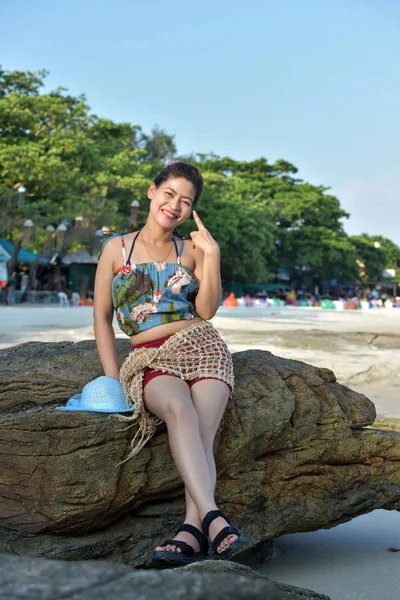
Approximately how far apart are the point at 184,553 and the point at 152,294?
3.88 feet

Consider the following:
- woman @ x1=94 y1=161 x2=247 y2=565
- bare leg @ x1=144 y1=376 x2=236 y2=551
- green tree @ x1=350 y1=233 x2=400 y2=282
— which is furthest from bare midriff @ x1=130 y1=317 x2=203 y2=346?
green tree @ x1=350 y1=233 x2=400 y2=282

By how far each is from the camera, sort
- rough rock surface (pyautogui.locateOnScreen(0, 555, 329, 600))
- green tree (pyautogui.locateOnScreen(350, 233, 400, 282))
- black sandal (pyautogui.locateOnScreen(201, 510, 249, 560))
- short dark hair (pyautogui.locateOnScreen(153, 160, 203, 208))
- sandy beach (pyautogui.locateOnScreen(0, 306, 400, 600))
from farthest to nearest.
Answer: green tree (pyautogui.locateOnScreen(350, 233, 400, 282))
short dark hair (pyautogui.locateOnScreen(153, 160, 203, 208))
sandy beach (pyautogui.locateOnScreen(0, 306, 400, 600))
black sandal (pyautogui.locateOnScreen(201, 510, 249, 560))
rough rock surface (pyautogui.locateOnScreen(0, 555, 329, 600))

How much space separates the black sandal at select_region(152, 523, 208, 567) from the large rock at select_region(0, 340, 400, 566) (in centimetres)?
42

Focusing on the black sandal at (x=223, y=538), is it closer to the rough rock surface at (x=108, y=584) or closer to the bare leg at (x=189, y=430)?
the bare leg at (x=189, y=430)

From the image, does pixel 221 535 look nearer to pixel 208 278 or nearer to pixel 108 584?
pixel 208 278

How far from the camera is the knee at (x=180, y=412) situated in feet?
9.39

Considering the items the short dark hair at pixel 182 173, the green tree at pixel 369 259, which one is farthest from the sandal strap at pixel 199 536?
the green tree at pixel 369 259

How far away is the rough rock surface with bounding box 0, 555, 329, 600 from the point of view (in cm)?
94

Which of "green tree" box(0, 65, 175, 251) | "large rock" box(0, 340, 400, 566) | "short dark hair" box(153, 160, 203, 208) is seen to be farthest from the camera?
"green tree" box(0, 65, 175, 251)

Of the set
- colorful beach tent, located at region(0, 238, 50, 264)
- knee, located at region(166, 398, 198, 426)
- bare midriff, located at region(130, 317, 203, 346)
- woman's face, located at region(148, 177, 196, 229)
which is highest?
colorful beach tent, located at region(0, 238, 50, 264)

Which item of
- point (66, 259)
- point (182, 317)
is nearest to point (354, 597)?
point (182, 317)

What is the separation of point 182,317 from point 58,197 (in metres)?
26.3

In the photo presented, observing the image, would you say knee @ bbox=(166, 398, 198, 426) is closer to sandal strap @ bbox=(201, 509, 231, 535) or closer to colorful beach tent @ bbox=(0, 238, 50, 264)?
sandal strap @ bbox=(201, 509, 231, 535)

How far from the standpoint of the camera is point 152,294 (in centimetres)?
338
